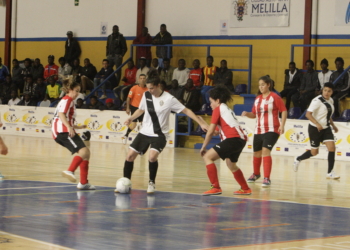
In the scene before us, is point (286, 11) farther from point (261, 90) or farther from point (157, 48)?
point (261, 90)

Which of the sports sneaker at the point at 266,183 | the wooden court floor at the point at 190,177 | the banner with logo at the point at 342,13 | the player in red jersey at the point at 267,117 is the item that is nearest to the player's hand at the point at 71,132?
the wooden court floor at the point at 190,177

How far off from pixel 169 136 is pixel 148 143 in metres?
9.66

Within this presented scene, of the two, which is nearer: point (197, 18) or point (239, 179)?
point (239, 179)

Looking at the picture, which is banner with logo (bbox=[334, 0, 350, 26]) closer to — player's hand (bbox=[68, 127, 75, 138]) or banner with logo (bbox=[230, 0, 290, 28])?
banner with logo (bbox=[230, 0, 290, 28])

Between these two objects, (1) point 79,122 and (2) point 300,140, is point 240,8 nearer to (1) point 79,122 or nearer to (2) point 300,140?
(2) point 300,140

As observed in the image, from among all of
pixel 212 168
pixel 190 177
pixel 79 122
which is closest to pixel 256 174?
pixel 190 177

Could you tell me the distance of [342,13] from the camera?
18875 mm

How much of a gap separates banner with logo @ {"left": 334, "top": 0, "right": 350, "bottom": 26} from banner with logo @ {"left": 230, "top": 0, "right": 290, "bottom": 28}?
5.06ft

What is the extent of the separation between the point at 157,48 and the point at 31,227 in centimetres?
1606

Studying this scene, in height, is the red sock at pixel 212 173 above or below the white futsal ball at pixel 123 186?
above

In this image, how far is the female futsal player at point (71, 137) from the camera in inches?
347

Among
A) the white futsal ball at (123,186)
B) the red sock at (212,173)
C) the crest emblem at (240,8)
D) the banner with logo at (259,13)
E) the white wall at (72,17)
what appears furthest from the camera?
the white wall at (72,17)

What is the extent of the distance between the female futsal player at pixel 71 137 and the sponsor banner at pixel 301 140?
8678 mm

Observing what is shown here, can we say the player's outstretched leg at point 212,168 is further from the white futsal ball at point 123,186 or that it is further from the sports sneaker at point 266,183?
the sports sneaker at point 266,183
